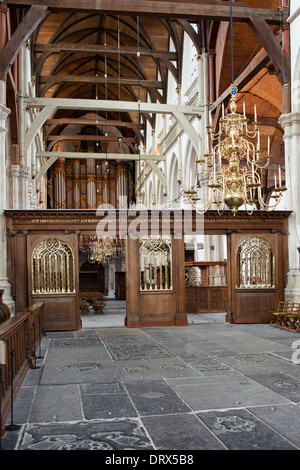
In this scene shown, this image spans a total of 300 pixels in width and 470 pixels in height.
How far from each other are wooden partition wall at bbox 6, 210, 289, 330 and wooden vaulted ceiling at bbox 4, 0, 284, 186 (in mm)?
3537

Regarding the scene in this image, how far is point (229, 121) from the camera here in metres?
6.76

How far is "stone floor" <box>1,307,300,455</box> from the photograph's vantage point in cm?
345

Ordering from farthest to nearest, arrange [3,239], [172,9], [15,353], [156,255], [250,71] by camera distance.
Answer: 1. [250,71]
2. [172,9]
3. [156,255]
4. [3,239]
5. [15,353]

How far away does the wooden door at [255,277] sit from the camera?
10.4m

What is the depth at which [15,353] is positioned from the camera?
5.00 meters

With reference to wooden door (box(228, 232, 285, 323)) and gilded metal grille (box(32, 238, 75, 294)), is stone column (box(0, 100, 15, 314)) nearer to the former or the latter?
gilded metal grille (box(32, 238, 75, 294))

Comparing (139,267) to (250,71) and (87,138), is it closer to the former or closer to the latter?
(250,71)

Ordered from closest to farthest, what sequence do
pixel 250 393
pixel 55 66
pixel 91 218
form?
1. pixel 250 393
2. pixel 91 218
3. pixel 55 66

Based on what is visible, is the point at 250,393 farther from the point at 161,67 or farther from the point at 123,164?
the point at 123,164

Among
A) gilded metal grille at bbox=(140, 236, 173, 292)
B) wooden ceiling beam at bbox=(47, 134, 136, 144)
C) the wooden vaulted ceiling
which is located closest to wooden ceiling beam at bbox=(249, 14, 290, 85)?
the wooden vaulted ceiling

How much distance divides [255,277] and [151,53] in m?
10.7

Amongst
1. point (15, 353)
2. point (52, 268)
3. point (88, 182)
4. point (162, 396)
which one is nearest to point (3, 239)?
point (52, 268)
